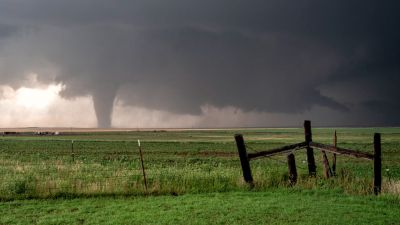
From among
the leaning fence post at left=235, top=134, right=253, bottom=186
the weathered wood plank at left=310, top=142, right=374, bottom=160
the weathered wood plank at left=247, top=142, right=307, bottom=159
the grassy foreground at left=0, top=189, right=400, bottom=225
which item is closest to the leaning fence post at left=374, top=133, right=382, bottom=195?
the weathered wood plank at left=310, top=142, right=374, bottom=160

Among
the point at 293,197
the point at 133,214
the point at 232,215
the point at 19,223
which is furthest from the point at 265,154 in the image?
the point at 19,223

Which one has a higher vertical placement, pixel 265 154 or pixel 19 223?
pixel 265 154

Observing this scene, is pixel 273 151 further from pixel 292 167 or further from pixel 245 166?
pixel 245 166

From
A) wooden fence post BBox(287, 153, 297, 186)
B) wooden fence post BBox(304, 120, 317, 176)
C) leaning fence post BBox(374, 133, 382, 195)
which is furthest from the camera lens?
wooden fence post BBox(304, 120, 317, 176)

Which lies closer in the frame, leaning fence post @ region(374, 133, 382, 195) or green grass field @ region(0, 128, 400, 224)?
green grass field @ region(0, 128, 400, 224)

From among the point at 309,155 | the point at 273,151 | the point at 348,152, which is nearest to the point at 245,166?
the point at 273,151

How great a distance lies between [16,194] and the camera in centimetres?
1572

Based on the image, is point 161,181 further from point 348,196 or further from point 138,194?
point 348,196

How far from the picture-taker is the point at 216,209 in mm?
13203

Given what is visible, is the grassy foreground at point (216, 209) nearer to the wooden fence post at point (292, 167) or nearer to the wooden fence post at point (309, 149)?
the wooden fence post at point (292, 167)

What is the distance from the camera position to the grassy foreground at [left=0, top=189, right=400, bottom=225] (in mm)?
11984

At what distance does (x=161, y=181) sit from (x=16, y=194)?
17.8 feet

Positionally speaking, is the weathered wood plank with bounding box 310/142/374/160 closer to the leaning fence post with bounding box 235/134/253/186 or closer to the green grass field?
the green grass field

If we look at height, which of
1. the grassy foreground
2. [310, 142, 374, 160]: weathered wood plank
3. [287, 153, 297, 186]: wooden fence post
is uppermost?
[310, 142, 374, 160]: weathered wood plank
